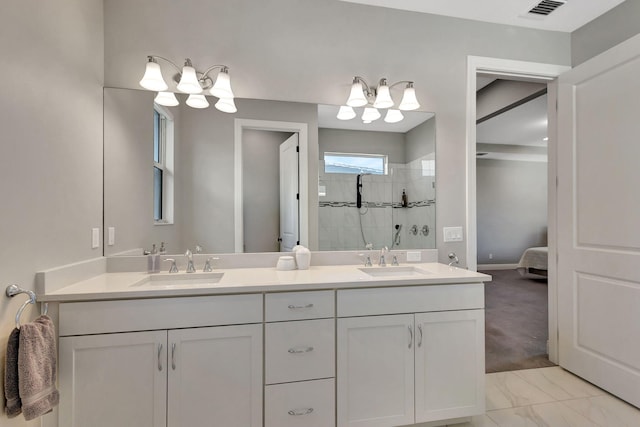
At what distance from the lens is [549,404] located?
79.0 inches

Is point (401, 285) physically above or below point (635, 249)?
below

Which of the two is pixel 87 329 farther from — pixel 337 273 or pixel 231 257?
pixel 337 273

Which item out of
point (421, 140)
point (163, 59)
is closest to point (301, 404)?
point (421, 140)

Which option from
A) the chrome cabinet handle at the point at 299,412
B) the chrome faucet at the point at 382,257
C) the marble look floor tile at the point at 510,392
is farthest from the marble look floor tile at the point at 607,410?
the chrome cabinet handle at the point at 299,412

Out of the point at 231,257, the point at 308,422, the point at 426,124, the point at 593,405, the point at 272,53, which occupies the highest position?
the point at 272,53

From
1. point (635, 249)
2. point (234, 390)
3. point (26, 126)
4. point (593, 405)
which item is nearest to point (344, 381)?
point (234, 390)

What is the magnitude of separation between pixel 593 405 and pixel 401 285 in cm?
162

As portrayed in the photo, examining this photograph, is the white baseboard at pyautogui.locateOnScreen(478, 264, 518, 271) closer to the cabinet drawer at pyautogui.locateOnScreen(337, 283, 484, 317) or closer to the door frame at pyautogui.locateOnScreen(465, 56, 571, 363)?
the door frame at pyautogui.locateOnScreen(465, 56, 571, 363)

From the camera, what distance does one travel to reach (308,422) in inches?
61.3

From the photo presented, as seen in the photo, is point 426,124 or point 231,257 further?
point 426,124

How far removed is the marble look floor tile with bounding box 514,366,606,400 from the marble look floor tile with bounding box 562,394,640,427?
0.20 ft

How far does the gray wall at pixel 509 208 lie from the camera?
6.94 m

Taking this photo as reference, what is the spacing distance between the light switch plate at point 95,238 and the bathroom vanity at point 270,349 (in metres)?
0.18

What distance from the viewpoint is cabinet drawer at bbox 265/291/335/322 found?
1539 millimetres
